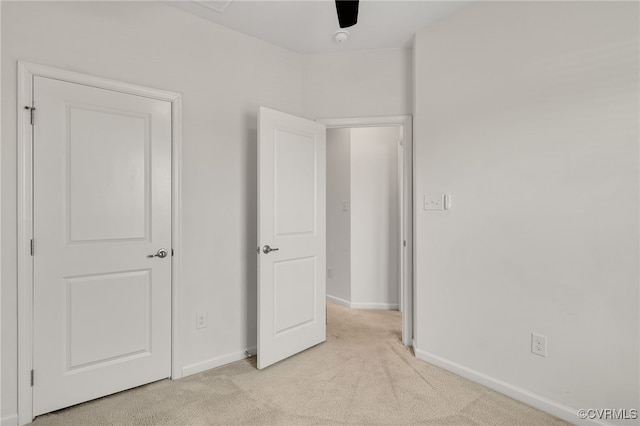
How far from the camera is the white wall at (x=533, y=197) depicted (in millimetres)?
1709

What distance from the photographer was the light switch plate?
253 cm

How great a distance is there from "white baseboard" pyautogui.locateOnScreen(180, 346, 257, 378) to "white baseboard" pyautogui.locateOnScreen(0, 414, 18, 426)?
89cm

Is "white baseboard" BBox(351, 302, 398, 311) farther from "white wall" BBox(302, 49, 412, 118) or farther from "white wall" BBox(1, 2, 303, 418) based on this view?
"white wall" BBox(302, 49, 412, 118)

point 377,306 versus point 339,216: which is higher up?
point 339,216

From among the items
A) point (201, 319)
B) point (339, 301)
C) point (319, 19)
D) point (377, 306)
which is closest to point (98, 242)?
point (201, 319)

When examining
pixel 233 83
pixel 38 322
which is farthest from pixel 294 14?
pixel 38 322

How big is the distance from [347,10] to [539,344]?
2.25 meters

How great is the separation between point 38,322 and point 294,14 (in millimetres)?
2554

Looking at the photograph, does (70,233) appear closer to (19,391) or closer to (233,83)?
(19,391)

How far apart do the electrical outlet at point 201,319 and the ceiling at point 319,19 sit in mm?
2194

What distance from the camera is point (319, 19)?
2.48 m

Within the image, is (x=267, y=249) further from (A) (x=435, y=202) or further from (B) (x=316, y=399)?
(A) (x=435, y=202)

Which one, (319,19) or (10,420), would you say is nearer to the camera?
(10,420)

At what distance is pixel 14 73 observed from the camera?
1831mm
